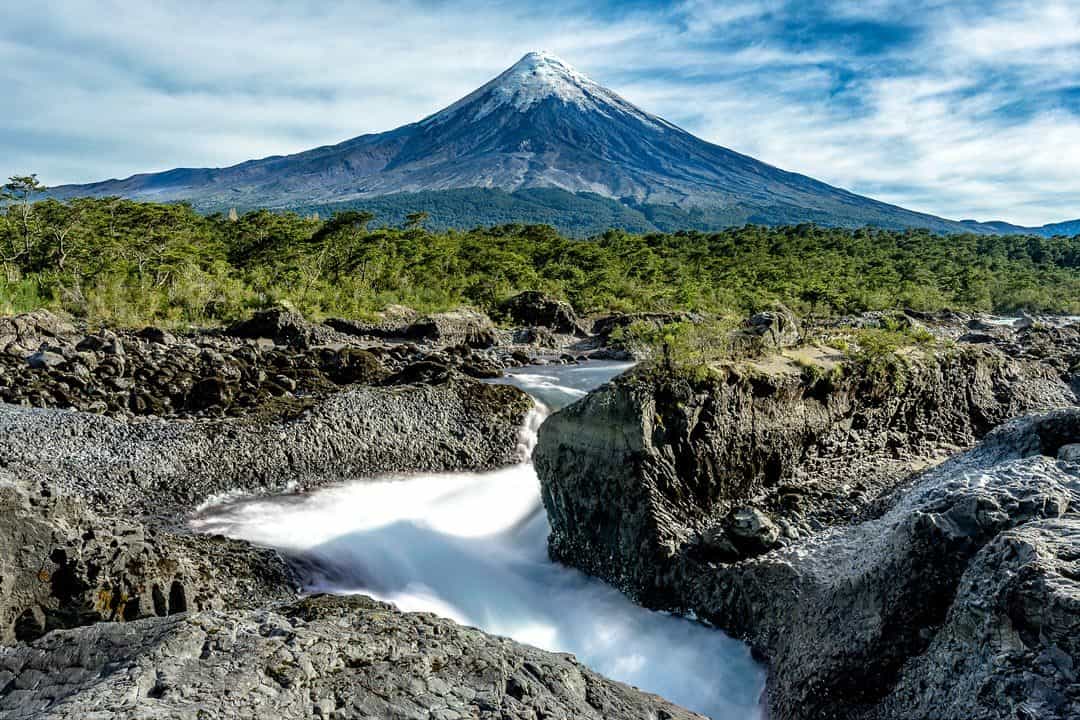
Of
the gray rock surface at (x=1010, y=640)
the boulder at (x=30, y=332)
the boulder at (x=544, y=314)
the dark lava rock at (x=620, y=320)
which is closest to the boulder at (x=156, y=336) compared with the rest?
the boulder at (x=30, y=332)

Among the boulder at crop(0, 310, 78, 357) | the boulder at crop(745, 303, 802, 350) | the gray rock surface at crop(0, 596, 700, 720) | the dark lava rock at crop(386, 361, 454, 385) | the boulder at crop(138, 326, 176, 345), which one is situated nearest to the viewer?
the gray rock surface at crop(0, 596, 700, 720)

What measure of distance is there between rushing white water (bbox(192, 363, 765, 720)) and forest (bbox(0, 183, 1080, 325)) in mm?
18123

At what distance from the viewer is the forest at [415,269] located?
28766 millimetres

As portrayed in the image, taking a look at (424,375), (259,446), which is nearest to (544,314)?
(424,375)

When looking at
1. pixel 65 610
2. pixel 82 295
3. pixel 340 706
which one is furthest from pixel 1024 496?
pixel 82 295

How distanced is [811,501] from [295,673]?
6505mm

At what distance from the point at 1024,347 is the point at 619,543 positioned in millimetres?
20075

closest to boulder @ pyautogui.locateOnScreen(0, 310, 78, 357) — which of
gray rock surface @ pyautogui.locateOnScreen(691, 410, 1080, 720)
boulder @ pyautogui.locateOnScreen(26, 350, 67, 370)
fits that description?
boulder @ pyautogui.locateOnScreen(26, 350, 67, 370)

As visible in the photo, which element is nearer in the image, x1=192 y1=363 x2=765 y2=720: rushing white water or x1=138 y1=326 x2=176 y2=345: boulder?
x1=192 y1=363 x2=765 y2=720: rushing white water

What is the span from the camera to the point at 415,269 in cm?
4147

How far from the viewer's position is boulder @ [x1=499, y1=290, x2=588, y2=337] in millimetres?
33594

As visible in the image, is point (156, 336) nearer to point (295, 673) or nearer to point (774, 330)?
point (774, 330)

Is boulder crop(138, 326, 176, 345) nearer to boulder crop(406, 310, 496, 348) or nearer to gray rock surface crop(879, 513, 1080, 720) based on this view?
boulder crop(406, 310, 496, 348)

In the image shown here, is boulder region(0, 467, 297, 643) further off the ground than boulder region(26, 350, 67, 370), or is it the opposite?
boulder region(26, 350, 67, 370)
